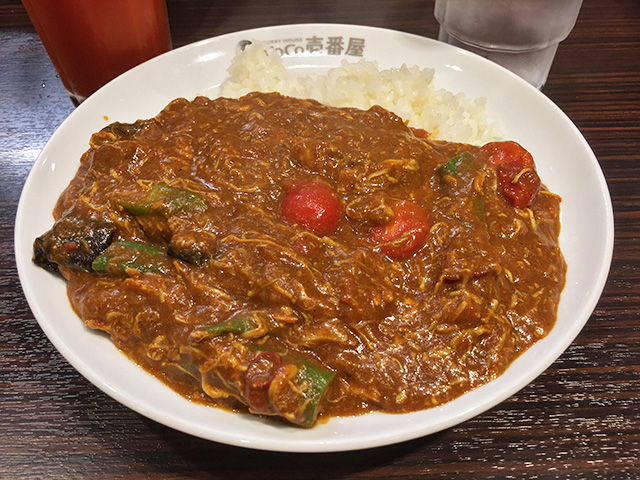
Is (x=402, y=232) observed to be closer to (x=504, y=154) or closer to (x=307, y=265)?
(x=307, y=265)

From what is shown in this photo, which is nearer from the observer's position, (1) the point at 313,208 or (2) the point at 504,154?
(1) the point at 313,208

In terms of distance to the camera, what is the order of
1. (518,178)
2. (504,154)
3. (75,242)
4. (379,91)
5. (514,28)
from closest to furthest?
(75,242) < (518,178) < (504,154) < (379,91) < (514,28)

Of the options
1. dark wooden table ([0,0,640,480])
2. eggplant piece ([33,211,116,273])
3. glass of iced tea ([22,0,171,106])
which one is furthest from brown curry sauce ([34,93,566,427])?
glass of iced tea ([22,0,171,106])

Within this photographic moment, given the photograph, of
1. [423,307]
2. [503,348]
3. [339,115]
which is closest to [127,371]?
[423,307]

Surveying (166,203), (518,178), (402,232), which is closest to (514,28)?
(518,178)

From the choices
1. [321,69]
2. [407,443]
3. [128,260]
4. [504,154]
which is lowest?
[407,443]

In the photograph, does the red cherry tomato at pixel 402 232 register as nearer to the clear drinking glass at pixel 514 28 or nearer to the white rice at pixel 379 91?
the white rice at pixel 379 91
